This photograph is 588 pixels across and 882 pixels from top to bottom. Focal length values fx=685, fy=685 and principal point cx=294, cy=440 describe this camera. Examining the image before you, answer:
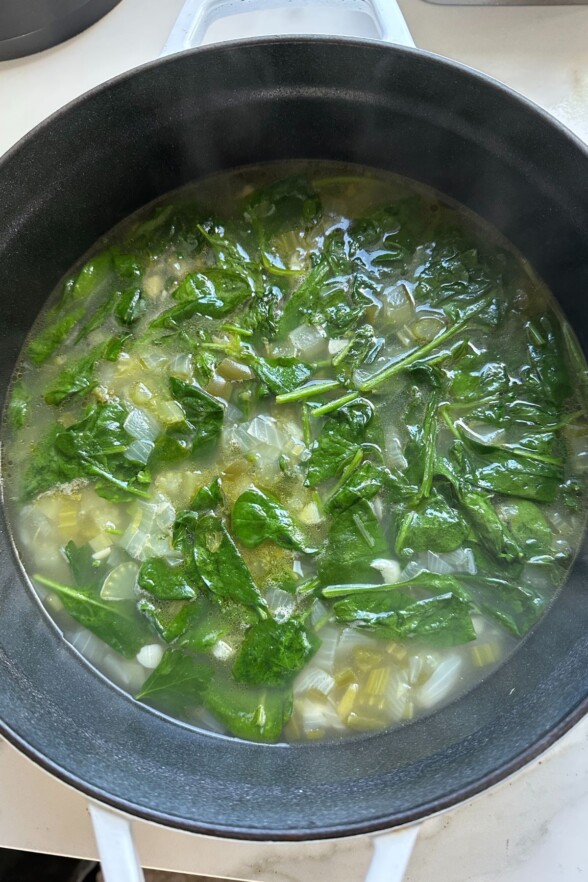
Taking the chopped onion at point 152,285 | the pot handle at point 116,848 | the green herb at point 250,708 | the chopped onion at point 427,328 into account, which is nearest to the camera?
the pot handle at point 116,848

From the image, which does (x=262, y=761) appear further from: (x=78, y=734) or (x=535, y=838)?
(x=535, y=838)

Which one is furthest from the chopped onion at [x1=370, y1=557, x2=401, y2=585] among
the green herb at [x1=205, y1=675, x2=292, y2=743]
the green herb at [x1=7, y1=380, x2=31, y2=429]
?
the green herb at [x1=7, y1=380, x2=31, y2=429]

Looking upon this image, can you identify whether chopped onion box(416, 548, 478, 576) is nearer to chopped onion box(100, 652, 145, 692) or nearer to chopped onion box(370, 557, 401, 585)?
chopped onion box(370, 557, 401, 585)

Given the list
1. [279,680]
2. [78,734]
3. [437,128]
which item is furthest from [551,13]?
[78,734]

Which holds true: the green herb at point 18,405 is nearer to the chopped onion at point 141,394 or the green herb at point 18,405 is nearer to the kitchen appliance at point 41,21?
the chopped onion at point 141,394

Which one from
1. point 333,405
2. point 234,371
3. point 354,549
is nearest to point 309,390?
point 333,405

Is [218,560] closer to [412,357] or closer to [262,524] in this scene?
[262,524]

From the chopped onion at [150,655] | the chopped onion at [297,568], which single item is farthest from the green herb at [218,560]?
the chopped onion at [150,655]
